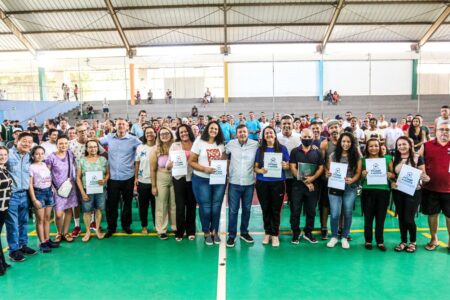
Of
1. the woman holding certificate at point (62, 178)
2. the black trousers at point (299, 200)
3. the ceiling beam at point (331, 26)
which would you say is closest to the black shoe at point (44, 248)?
the woman holding certificate at point (62, 178)

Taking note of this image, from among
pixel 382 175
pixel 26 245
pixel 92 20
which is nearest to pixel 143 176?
pixel 26 245

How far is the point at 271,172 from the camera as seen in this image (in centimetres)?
473

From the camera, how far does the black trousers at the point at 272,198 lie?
4.78m

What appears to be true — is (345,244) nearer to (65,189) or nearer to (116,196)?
(116,196)

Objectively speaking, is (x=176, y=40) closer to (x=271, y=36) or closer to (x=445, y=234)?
(x=271, y=36)

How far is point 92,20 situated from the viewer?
18.2 metres

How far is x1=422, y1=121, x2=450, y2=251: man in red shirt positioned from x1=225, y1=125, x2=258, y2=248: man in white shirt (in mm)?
2390

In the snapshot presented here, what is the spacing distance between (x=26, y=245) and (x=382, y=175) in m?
5.03

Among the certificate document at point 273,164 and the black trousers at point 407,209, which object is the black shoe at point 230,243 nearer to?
the certificate document at point 273,164

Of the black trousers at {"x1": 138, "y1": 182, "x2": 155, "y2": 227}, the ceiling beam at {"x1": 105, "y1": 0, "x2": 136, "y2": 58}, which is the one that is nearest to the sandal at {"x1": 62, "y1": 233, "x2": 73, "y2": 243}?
the black trousers at {"x1": 138, "y1": 182, "x2": 155, "y2": 227}

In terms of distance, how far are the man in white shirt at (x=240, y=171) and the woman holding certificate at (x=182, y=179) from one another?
2.04 feet

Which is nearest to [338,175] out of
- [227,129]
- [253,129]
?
[227,129]

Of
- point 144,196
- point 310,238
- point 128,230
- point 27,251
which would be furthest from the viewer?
point 128,230

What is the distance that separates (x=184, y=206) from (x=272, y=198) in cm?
133
